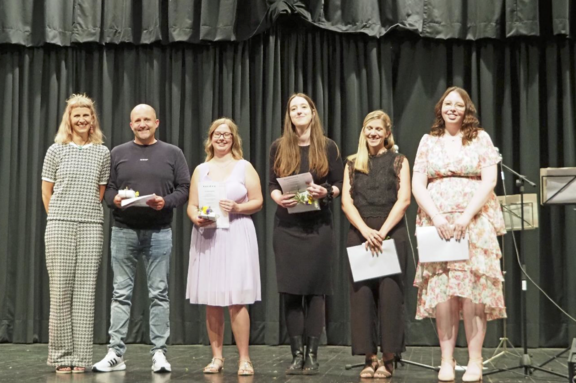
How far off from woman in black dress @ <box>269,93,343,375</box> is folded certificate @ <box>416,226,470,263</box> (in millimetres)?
667

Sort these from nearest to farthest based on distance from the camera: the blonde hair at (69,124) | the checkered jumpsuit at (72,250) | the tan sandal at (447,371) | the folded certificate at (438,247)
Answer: the folded certificate at (438,247) < the tan sandal at (447,371) < the checkered jumpsuit at (72,250) < the blonde hair at (69,124)

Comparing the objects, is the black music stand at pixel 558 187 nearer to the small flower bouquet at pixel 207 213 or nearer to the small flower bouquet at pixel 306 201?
the small flower bouquet at pixel 306 201

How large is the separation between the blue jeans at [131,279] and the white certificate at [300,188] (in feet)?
3.06

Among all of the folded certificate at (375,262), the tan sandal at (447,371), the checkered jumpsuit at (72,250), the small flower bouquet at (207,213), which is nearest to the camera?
the tan sandal at (447,371)

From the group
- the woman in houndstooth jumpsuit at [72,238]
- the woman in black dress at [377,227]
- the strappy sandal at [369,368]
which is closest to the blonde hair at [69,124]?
the woman in houndstooth jumpsuit at [72,238]

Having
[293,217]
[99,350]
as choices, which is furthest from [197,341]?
[293,217]

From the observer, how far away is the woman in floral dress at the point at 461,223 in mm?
3879

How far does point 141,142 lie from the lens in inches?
182

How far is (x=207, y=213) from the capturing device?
14.1ft

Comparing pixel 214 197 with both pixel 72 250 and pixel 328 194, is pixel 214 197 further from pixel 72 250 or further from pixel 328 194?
pixel 72 250

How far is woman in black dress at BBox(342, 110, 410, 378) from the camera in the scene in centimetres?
410

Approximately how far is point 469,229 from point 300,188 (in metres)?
1.02

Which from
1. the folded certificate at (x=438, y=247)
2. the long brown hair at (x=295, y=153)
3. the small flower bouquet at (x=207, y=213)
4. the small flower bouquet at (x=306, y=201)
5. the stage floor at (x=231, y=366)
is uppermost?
the long brown hair at (x=295, y=153)

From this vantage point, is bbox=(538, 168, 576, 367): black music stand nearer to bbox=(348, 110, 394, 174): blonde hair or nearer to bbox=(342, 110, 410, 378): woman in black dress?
bbox=(342, 110, 410, 378): woman in black dress
